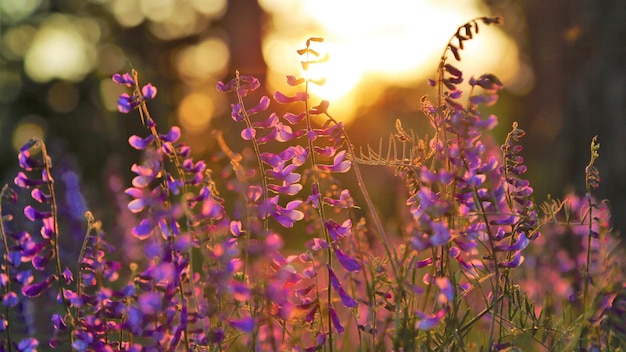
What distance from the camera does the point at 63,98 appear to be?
1917cm

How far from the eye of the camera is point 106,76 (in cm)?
1908

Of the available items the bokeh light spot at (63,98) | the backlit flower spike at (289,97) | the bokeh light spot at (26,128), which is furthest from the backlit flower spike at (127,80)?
the bokeh light spot at (26,128)

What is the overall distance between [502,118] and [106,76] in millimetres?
22836

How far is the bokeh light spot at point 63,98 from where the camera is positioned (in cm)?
1892

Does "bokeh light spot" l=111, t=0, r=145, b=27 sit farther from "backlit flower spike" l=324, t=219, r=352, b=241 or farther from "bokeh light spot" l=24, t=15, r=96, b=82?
"backlit flower spike" l=324, t=219, r=352, b=241

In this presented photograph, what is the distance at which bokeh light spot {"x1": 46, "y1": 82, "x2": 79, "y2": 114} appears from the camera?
18922 millimetres

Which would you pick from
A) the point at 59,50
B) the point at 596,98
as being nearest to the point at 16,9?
the point at 59,50

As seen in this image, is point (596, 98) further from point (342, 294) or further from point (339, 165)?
point (342, 294)

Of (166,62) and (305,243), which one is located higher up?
(305,243)

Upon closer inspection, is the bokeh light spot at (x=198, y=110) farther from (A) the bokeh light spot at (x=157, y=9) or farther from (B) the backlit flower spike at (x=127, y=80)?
(B) the backlit flower spike at (x=127, y=80)

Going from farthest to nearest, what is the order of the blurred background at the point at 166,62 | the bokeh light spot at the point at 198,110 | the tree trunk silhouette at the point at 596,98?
1. the bokeh light spot at the point at 198,110
2. the blurred background at the point at 166,62
3. the tree trunk silhouette at the point at 596,98

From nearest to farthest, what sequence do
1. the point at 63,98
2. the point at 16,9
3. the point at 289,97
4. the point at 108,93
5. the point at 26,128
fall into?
1. the point at 289,97
2. the point at 63,98
3. the point at 108,93
4. the point at 26,128
5. the point at 16,9

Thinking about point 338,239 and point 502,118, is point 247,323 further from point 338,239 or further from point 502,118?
point 502,118

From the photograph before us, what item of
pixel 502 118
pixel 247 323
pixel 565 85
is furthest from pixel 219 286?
pixel 502 118
